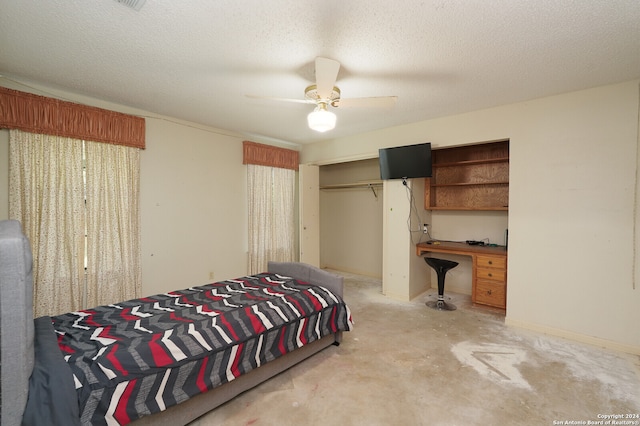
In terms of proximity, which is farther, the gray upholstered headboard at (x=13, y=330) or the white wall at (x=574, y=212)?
the white wall at (x=574, y=212)

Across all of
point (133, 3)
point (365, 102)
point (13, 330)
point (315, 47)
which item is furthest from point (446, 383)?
point (133, 3)

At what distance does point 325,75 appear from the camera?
2.07 metres

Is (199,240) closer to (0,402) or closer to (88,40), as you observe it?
(88,40)

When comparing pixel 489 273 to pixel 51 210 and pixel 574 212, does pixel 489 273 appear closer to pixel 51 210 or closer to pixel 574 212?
pixel 574 212

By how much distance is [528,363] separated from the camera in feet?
8.18

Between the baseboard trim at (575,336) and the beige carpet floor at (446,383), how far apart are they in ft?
0.27

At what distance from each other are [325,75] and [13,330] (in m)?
2.21

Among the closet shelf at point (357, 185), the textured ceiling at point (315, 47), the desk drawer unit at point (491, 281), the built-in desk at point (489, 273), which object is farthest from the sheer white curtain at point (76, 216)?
the desk drawer unit at point (491, 281)

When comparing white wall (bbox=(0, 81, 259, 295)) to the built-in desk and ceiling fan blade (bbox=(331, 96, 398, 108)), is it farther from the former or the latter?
the built-in desk

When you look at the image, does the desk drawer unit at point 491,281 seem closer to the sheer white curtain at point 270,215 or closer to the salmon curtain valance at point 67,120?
the sheer white curtain at point 270,215

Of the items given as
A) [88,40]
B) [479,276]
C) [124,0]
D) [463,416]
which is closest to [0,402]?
[124,0]

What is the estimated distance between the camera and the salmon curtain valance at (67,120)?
2.59 metres

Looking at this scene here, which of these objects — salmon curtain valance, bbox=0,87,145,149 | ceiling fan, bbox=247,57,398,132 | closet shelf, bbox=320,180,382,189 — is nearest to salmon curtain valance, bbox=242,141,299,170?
closet shelf, bbox=320,180,382,189

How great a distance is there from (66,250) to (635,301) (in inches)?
221
